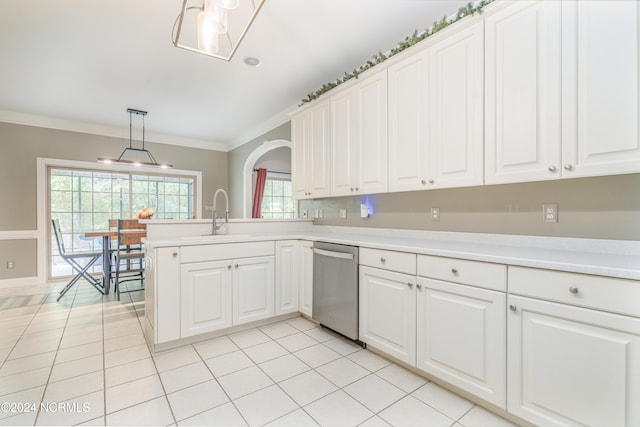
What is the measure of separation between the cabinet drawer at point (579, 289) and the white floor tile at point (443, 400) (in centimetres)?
75

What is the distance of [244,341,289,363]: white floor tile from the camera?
224 centimetres

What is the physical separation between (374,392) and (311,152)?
2.36 metres

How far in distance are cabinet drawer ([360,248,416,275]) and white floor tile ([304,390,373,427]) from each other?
2.83ft

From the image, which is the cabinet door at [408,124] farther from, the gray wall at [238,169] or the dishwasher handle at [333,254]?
the gray wall at [238,169]

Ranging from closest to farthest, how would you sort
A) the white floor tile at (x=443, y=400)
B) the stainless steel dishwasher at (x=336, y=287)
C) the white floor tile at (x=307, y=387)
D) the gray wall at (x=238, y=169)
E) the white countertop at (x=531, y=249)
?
the white countertop at (x=531, y=249) < the white floor tile at (x=443, y=400) < the white floor tile at (x=307, y=387) < the stainless steel dishwasher at (x=336, y=287) < the gray wall at (x=238, y=169)

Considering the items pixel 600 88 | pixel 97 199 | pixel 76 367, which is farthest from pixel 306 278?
pixel 97 199

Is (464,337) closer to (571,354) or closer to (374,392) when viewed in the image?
(571,354)

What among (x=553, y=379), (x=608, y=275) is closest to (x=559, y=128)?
(x=608, y=275)

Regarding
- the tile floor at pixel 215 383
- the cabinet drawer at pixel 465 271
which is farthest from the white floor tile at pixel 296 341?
the cabinet drawer at pixel 465 271

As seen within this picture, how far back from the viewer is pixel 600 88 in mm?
1417

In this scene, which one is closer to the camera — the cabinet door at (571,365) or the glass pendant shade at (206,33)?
the cabinet door at (571,365)

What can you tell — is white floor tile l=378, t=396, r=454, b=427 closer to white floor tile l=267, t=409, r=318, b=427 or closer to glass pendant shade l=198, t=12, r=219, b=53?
white floor tile l=267, t=409, r=318, b=427

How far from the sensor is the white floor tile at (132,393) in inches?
66.7

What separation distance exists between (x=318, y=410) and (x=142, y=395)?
1.09m
